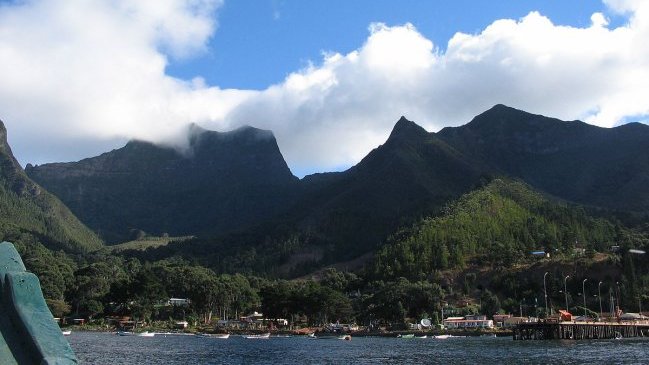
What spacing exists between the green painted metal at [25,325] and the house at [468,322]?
134757mm

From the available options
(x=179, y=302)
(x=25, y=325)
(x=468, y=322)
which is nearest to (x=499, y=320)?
(x=468, y=322)

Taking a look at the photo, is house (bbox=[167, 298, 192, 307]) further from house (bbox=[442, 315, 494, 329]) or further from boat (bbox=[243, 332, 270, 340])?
house (bbox=[442, 315, 494, 329])

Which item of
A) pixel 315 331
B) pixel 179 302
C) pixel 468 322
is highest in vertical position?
pixel 179 302

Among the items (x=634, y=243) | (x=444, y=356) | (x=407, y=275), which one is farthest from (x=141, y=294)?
(x=634, y=243)

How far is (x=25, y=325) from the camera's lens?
8.24 metres

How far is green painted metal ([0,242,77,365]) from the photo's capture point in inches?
321

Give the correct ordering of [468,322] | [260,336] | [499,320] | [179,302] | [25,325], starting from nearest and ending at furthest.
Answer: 1. [25,325]
2. [260,336]
3. [468,322]
4. [499,320]
5. [179,302]

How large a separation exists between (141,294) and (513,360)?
11043 cm

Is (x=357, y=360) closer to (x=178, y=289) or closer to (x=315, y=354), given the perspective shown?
(x=315, y=354)

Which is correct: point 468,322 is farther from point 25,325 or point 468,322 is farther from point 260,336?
point 25,325

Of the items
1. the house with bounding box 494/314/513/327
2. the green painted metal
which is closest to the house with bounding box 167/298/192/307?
the house with bounding box 494/314/513/327

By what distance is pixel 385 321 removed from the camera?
150125 millimetres

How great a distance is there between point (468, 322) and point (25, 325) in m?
136

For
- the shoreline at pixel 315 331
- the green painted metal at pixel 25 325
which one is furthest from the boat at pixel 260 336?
the green painted metal at pixel 25 325
